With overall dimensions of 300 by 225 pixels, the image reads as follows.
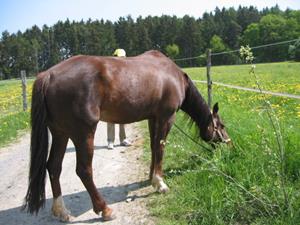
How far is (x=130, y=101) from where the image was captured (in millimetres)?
4918

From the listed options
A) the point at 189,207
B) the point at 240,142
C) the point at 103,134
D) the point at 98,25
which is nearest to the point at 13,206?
the point at 189,207

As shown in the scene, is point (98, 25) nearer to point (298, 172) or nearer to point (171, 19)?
point (171, 19)

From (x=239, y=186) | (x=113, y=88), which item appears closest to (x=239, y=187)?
(x=239, y=186)

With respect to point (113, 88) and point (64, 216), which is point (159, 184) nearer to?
point (64, 216)

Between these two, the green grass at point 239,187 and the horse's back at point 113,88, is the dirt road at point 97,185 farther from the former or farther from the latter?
the horse's back at point 113,88

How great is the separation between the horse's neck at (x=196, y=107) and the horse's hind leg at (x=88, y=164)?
1.99m

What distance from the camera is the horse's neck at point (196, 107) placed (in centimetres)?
589

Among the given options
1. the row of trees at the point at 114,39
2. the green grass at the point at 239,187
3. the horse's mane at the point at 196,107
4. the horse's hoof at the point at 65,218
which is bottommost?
the horse's hoof at the point at 65,218

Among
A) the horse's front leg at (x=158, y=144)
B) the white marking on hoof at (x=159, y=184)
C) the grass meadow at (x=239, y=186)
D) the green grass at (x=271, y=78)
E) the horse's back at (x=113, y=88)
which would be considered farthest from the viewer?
the green grass at (x=271, y=78)

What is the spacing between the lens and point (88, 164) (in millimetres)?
4512

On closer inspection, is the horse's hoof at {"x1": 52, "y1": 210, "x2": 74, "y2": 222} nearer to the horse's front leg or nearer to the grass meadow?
the grass meadow

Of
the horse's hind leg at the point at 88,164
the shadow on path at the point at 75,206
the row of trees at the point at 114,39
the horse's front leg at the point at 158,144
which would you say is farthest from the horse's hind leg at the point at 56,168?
the row of trees at the point at 114,39

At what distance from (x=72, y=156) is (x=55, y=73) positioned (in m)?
3.45

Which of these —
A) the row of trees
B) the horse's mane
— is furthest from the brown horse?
the row of trees
